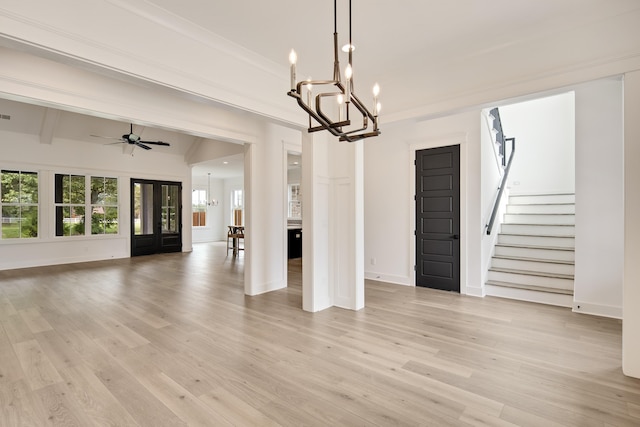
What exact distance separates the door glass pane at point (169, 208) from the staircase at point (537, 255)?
9550 mm

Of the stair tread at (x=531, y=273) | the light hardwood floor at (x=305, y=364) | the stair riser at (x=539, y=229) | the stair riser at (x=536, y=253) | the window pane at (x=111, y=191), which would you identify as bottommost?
the light hardwood floor at (x=305, y=364)

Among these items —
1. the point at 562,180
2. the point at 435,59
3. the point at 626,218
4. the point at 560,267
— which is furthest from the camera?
the point at 562,180

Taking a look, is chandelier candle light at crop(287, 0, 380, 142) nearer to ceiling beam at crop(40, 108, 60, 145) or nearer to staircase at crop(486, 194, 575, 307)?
staircase at crop(486, 194, 575, 307)

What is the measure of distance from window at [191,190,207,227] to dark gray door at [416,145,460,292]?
1158cm

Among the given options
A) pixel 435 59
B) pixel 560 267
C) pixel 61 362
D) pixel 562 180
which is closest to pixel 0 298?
pixel 61 362

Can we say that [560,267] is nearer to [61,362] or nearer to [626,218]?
[626,218]

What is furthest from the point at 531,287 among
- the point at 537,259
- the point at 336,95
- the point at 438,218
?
the point at 336,95

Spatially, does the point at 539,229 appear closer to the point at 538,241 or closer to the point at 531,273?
the point at 538,241

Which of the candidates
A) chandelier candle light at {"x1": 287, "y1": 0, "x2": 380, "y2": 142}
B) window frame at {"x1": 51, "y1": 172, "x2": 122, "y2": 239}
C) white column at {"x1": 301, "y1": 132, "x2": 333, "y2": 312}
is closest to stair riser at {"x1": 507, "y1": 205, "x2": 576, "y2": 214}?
white column at {"x1": 301, "y1": 132, "x2": 333, "y2": 312}

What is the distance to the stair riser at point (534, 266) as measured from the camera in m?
4.82

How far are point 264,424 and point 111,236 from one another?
9152mm

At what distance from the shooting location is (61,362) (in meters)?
2.82

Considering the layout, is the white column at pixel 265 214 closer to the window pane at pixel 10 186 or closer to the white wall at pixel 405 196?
the white wall at pixel 405 196

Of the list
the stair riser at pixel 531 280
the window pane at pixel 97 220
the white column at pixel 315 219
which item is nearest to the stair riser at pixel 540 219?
the stair riser at pixel 531 280
